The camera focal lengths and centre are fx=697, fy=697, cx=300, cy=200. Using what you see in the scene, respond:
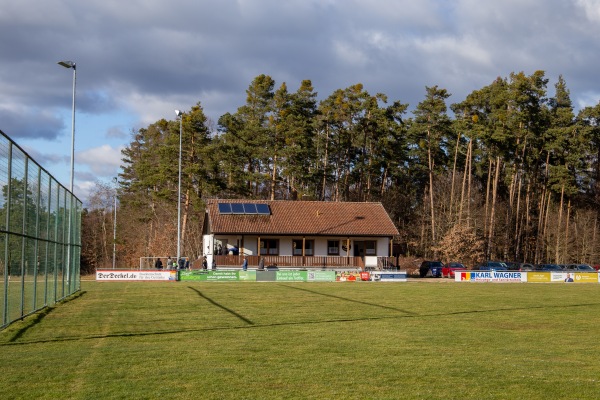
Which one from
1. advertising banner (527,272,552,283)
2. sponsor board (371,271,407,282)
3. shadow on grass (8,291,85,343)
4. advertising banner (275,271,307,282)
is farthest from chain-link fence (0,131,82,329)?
advertising banner (527,272,552,283)

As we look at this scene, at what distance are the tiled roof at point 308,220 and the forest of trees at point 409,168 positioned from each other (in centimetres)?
905

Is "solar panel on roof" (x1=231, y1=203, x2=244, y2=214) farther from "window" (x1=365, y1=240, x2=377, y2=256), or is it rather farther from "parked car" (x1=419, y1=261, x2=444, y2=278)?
"parked car" (x1=419, y1=261, x2=444, y2=278)

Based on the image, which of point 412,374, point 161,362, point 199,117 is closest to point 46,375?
point 161,362

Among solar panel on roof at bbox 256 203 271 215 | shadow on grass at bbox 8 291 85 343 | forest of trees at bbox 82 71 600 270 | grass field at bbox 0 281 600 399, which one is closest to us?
grass field at bbox 0 281 600 399

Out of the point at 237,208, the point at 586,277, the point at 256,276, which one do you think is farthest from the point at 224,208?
the point at 586,277

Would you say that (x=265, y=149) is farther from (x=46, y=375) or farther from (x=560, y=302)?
(x=46, y=375)

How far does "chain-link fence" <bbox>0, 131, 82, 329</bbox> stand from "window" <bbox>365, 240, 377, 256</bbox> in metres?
34.7

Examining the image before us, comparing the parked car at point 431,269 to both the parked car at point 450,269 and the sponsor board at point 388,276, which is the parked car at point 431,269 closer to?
the parked car at point 450,269

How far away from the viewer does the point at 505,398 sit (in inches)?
368

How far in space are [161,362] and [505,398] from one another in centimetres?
581

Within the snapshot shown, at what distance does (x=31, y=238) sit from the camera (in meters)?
18.6

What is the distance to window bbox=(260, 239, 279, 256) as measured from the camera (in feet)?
193

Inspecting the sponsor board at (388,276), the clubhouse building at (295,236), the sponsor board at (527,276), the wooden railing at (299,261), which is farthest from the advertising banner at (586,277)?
the wooden railing at (299,261)

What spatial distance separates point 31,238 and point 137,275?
93.0ft
